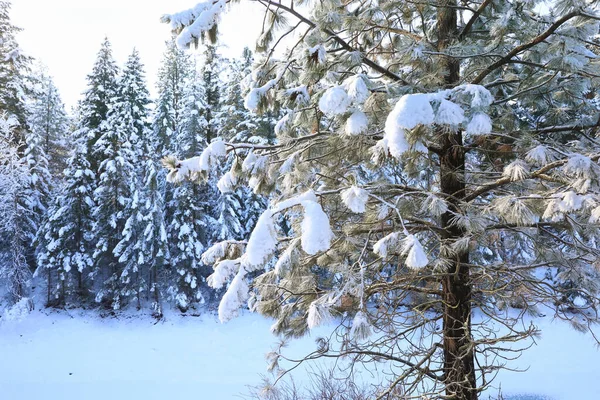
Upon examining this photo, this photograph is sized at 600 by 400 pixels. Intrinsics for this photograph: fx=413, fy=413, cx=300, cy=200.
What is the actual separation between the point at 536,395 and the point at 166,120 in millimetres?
16577

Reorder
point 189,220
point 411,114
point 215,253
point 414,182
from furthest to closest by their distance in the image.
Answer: point 189,220, point 414,182, point 215,253, point 411,114

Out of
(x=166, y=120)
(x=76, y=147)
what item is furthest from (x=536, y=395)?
(x=76, y=147)

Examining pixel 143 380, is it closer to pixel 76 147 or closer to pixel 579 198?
pixel 76 147

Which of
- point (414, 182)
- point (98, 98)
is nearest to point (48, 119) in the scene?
point (98, 98)

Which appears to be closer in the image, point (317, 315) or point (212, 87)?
point (317, 315)

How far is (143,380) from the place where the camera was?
12.5m

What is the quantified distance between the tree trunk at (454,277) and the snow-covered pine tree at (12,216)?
1667cm

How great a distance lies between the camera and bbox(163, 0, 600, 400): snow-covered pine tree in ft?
10.2

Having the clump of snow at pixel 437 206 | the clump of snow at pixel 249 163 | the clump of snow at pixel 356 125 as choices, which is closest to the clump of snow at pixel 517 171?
the clump of snow at pixel 437 206

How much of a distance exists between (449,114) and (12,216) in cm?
1815

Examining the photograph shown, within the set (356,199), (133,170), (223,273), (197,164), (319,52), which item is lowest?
(223,273)

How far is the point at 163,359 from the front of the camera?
1402 cm

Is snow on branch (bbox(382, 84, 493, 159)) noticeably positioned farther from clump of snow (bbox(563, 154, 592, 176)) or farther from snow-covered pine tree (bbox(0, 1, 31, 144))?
snow-covered pine tree (bbox(0, 1, 31, 144))

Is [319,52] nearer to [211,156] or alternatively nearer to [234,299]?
[211,156]
